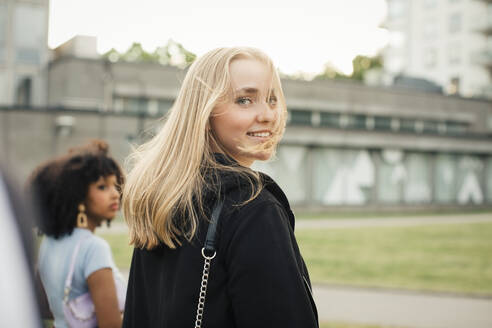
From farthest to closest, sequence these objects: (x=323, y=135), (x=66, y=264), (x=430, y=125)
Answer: (x=430, y=125), (x=323, y=135), (x=66, y=264)

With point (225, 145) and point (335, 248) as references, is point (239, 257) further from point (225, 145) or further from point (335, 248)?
point (335, 248)

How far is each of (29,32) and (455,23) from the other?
4842 centimetres

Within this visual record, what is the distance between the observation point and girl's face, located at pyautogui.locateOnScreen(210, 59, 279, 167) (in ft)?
6.29

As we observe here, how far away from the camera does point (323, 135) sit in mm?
30344

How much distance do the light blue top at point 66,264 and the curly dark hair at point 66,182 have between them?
107 mm

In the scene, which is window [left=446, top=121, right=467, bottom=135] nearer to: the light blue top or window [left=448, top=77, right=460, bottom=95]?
window [left=448, top=77, right=460, bottom=95]

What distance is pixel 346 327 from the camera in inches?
261

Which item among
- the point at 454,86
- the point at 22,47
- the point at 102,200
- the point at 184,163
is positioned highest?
the point at 454,86

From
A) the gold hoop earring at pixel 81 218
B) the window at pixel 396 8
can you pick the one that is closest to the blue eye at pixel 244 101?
the gold hoop earring at pixel 81 218

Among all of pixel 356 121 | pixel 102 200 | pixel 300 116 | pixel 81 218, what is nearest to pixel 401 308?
pixel 102 200

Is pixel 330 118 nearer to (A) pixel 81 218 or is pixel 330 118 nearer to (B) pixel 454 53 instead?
(B) pixel 454 53

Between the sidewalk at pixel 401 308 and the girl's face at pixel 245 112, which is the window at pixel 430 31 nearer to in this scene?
the sidewalk at pixel 401 308

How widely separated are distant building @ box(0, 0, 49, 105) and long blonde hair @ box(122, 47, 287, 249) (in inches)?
1141

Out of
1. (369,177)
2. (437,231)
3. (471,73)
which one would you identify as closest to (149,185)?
(437,231)
